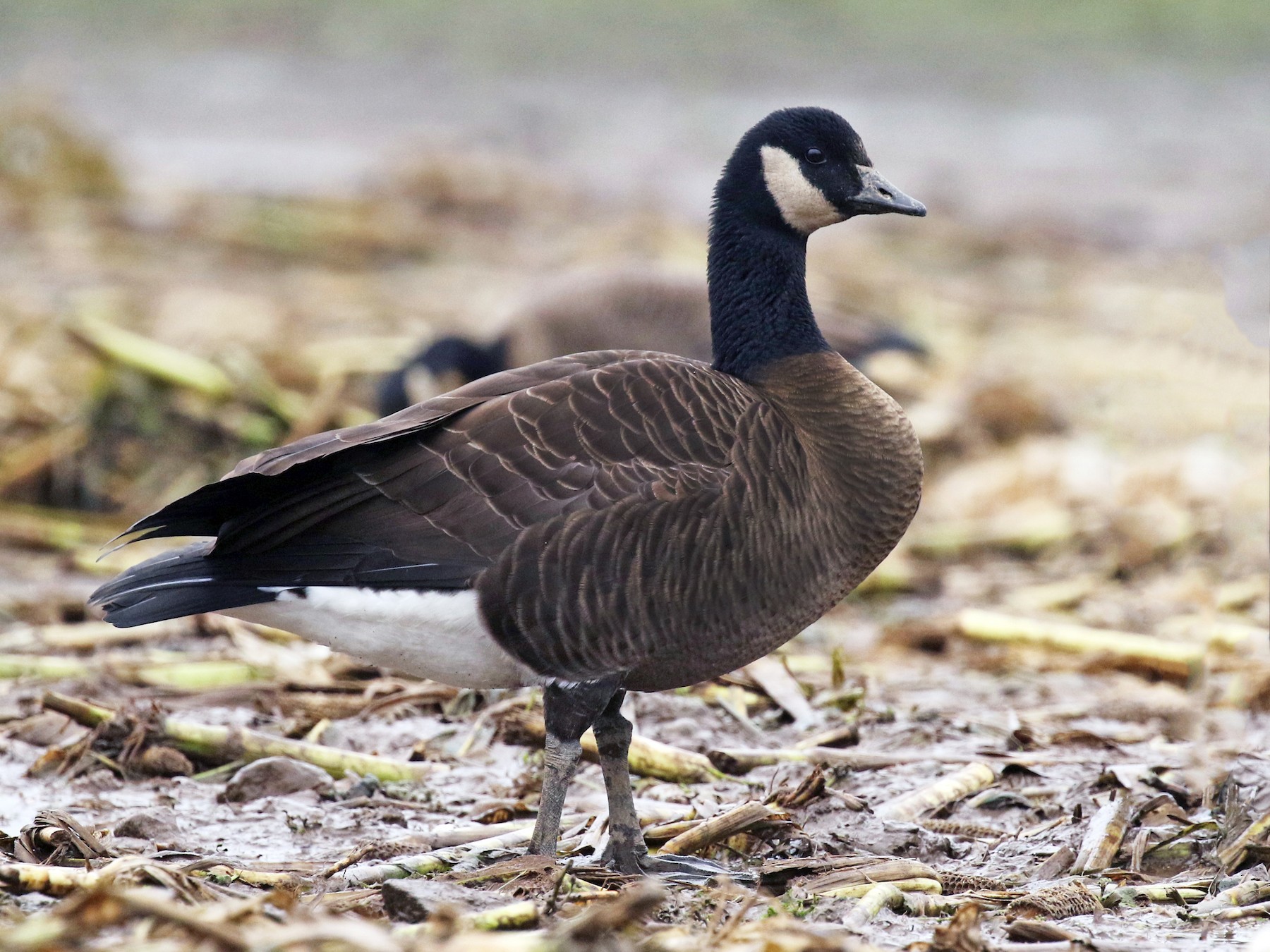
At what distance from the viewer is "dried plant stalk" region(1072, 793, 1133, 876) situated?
4625mm

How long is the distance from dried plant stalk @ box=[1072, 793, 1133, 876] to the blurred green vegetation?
29407mm

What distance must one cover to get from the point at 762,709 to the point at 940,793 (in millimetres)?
1247

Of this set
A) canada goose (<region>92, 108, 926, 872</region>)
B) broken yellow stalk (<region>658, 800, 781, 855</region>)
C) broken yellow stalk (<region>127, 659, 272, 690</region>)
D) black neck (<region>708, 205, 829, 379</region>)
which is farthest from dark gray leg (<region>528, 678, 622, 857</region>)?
broken yellow stalk (<region>127, 659, 272, 690</region>)

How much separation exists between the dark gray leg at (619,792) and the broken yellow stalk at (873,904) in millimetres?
749

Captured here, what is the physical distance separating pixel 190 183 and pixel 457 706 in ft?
56.0

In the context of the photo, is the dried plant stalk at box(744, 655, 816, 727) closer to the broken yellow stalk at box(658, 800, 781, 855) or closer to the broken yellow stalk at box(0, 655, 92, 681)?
the broken yellow stalk at box(658, 800, 781, 855)

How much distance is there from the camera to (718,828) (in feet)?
15.8

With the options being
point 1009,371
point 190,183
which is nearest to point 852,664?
point 1009,371

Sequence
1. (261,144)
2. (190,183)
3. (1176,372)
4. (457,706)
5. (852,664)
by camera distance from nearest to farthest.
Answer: (457,706), (852,664), (1176,372), (190,183), (261,144)

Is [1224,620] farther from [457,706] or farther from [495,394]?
[495,394]

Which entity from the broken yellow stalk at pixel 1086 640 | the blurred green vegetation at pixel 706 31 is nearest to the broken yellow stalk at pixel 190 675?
the broken yellow stalk at pixel 1086 640

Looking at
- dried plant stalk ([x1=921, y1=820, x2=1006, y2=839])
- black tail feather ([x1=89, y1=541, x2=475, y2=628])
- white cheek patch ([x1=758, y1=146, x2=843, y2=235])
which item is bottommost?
dried plant stalk ([x1=921, y1=820, x2=1006, y2=839])

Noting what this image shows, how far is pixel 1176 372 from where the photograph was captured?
472 inches

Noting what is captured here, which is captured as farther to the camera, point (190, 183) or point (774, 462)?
point (190, 183)
